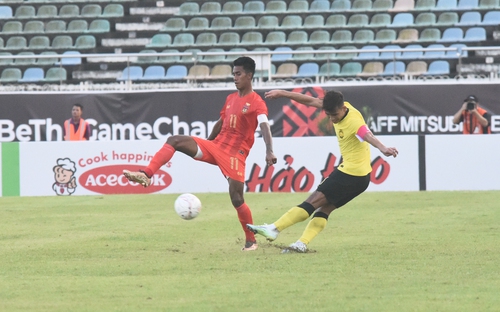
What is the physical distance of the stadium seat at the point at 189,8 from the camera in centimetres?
2939

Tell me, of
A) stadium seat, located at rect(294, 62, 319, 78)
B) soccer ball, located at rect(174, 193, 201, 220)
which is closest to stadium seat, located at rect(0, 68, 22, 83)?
stadium seat, located at rect(294, 62, 319, 78)

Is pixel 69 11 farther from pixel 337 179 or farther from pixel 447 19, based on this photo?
pixel 337 179

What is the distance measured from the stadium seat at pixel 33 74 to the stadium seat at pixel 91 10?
3.79 metres

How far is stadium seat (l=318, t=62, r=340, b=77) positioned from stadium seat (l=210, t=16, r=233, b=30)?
4.85 meters

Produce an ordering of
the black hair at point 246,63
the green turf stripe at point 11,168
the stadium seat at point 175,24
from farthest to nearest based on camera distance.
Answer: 1. the stadium seat at point 175,24
2. the green turf stripe at point 11,168
3. the black hair at point 246,63

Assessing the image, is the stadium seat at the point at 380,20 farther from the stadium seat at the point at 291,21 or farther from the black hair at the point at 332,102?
the black hair at the point at 332,102

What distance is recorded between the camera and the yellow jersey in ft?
31.5

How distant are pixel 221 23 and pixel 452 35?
7422 millimetres

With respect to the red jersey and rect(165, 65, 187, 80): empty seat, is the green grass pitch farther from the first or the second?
rect(165, 65, 187, 80): empty seat

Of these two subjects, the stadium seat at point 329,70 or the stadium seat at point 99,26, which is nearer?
the stadium seat at point 329,70

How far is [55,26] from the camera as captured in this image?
29656mm

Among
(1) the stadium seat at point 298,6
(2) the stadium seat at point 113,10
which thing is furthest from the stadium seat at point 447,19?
(2) the stadium seat at point 113,10

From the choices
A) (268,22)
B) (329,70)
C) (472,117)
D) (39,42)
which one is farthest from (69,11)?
(472,117)

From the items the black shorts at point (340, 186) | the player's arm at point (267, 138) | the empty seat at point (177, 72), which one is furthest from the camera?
the empty seat at point (177, 72)
